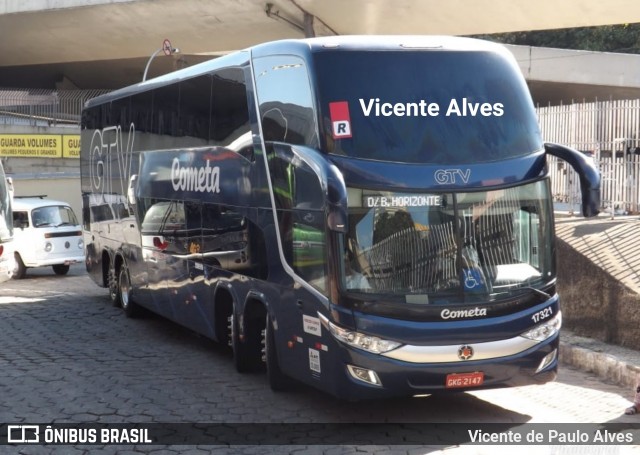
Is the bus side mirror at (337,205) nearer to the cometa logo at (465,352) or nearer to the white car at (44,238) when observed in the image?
the cometa logo at (465,352)

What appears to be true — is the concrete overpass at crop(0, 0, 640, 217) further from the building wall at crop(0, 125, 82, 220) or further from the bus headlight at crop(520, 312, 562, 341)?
the bus headlight at crop(520, 312, 562, 341)

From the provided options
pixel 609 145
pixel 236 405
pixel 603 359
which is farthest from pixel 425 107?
pixel 609 145

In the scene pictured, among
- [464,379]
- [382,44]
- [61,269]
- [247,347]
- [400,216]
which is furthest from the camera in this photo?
[61,269]

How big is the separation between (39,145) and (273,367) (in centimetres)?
3143

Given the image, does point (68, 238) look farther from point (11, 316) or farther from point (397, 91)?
point (397, 91)

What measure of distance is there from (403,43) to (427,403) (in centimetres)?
352

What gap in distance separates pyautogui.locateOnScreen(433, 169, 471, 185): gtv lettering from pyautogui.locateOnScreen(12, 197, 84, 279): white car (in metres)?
17.9

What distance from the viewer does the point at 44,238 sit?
82.5ft

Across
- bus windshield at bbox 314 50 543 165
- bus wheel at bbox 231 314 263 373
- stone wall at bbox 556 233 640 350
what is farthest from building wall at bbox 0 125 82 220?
bus windshield at bbox 314 50 543 165

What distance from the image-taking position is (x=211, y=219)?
1238 cm

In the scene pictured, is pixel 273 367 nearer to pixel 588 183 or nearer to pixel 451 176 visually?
pixel 451 176

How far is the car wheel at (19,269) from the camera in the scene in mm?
25062

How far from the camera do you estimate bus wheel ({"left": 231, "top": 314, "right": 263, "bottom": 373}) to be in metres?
11.3

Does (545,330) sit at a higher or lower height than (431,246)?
lower
